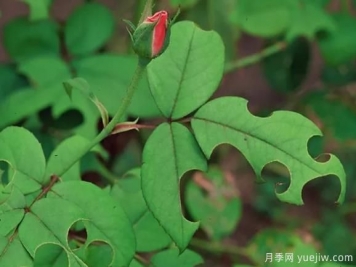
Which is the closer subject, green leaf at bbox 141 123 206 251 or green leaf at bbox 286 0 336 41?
green leaf at bbox 141 123 206 251

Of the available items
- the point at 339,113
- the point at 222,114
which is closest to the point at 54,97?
the point at 222,114

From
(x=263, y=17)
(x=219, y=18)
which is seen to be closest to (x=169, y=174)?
(x=263, y=17)

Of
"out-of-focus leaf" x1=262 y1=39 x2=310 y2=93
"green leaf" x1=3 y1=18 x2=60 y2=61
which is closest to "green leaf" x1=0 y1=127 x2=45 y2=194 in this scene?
"green leaf" x1=3 y1=18 x2=60 y2=61

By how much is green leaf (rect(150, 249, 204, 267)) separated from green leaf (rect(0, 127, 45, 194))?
0.16m

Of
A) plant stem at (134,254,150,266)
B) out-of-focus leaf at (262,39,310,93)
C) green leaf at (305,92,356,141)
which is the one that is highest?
out-of-focus leaf at (262,39,310,93)

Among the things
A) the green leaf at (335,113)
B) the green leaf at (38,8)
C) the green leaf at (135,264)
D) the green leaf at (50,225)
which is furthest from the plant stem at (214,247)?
the green leaf at (50,225)

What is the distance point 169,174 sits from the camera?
67 centimetres

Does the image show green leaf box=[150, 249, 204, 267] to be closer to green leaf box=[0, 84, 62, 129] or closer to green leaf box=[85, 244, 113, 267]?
green leaf box=[85, 244, 113, 267]

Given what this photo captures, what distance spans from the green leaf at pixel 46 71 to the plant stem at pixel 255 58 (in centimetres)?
38

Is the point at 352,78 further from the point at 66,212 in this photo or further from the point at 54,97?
the point at 66,212

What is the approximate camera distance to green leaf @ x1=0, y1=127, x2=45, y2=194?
73cm

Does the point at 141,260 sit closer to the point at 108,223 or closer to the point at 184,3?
the point at 108,223

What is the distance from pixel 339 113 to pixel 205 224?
0.37 metres

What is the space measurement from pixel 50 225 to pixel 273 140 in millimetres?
224
